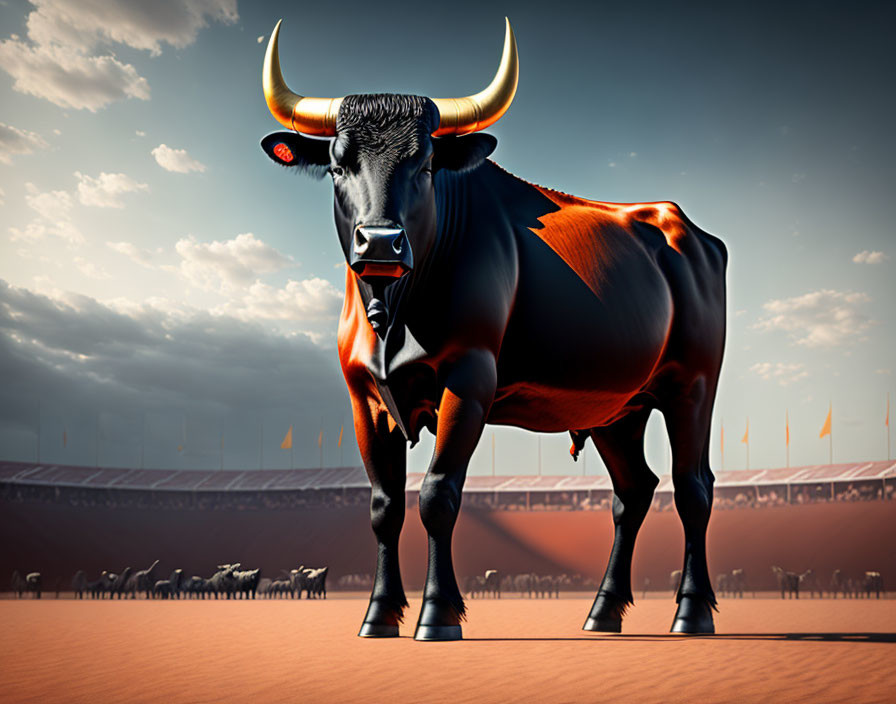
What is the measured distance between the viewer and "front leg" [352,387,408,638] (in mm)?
→ 6566

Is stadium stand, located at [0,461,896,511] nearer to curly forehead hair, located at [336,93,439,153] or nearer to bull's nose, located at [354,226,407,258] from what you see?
curly forehead hair, located at [336,93,439,153]

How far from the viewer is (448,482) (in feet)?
19.6

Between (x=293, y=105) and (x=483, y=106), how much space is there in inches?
53.8

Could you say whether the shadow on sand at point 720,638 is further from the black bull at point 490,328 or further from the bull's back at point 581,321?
the bull's back at point 581,321

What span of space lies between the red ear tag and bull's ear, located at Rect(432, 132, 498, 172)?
1.06 metres

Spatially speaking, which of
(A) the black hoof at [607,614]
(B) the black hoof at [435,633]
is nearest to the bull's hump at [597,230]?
(A) the black hoof at [607,614]

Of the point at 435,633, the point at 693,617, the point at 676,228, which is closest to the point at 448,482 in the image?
the point at 435,633

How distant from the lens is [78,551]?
3894cm

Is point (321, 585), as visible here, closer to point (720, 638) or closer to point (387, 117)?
point (720, 638)

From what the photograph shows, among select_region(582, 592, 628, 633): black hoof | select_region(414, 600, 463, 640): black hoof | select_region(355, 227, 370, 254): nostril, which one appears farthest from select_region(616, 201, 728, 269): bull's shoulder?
select_region(414, 600, 463, 640): black hoof

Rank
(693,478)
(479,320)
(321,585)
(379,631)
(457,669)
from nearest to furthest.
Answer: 1. (457,669)
2. (479,320)
3. (379,631)
4. (693,478)
5. (321,585)

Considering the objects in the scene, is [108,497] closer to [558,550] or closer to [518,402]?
[558,550]

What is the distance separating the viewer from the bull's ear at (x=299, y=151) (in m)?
6.37

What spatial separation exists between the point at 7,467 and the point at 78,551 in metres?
6.71
